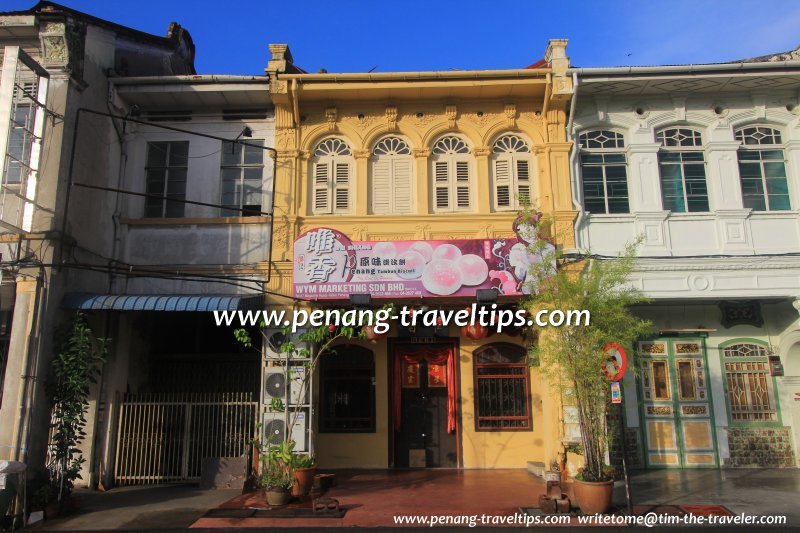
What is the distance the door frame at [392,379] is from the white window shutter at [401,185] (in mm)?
3041

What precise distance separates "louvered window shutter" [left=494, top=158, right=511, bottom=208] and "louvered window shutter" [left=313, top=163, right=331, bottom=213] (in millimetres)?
3673

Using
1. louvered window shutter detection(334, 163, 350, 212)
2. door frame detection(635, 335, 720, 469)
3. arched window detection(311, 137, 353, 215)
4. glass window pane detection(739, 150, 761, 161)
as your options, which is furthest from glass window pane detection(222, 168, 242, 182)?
glass window pane detection(739, 150, 761, 161)

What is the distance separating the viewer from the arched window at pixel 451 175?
12.6 m

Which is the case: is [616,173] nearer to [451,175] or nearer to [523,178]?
[523,178]

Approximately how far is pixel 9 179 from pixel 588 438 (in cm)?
1186


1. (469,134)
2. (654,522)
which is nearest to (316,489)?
(654,522)

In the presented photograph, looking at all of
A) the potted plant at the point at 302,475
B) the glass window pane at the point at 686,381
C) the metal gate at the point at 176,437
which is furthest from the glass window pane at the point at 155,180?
the glass window pane at the point at 686,381

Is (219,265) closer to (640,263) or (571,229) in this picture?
(571,229)

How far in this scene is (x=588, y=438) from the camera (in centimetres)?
913

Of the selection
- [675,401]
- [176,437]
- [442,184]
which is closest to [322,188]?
[442,184]

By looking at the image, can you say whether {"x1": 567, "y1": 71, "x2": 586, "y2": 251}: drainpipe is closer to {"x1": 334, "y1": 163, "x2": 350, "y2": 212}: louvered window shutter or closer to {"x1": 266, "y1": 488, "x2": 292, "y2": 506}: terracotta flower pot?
{"x1": 334, "y1": 163, "x2": 350, "y2": 212}: louvered window shutter

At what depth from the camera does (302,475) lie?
9914 mm

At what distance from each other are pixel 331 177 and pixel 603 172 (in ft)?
19.5

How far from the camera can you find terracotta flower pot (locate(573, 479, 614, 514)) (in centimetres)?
871
